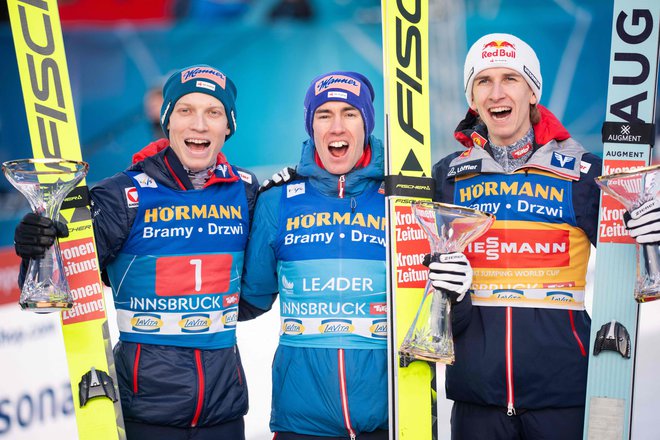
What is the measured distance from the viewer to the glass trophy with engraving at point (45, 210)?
A: 117 inches

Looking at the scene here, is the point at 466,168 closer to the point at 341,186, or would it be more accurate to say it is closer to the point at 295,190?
the point at 341,186

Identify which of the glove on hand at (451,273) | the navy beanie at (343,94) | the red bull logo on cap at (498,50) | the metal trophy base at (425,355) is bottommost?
the metal trophy base at (425,355)

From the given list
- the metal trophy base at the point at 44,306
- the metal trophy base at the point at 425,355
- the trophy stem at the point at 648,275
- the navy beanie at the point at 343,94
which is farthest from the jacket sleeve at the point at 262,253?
the trophy stem at the point at 648,275

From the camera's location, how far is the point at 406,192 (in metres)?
3.26

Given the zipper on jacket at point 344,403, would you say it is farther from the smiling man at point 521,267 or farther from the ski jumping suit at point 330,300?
the smiling man at point 521,267

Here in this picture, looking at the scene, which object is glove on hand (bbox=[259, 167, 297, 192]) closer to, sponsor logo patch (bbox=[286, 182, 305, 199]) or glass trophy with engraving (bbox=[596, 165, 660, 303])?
sponsor logo patch (bbox=[286, 182, 305, 199])

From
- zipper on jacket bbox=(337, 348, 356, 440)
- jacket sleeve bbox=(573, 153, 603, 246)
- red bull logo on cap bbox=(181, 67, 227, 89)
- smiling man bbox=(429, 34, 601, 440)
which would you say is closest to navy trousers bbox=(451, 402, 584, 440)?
smiling man bbox=(429, 34, 601, 440)

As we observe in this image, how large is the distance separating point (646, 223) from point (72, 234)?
6.31ft

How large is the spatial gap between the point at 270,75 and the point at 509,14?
99.5 inches

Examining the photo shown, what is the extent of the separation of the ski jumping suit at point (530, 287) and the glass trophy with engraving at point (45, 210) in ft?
4.36

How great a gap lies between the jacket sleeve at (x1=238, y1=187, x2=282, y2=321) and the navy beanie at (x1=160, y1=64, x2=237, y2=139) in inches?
14.7

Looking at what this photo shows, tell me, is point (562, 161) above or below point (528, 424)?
above

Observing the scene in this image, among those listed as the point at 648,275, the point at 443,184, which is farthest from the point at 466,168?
→ the point at 648,275

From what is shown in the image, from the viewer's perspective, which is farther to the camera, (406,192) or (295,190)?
(295,190)
